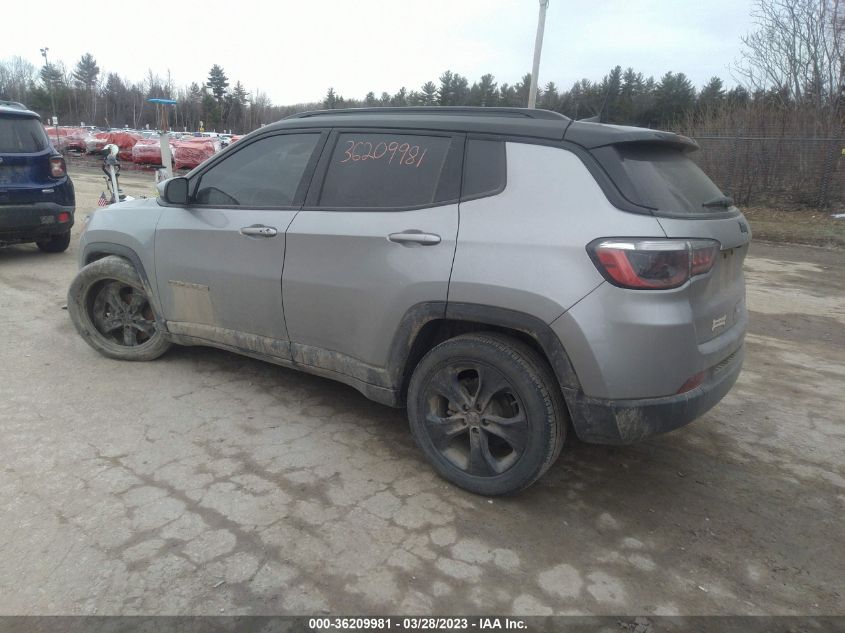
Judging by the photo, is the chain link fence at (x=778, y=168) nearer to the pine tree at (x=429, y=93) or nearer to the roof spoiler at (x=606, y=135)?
the roof spoiler at (x=606, y=135)

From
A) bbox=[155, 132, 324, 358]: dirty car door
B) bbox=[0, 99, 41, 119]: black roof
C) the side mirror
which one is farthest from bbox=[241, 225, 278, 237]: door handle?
bbox=[0, 99, 41, 119]: black roof

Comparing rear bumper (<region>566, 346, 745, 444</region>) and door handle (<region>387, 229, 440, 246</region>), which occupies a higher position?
door handle (<region>387, 229, 440, 246</region>)

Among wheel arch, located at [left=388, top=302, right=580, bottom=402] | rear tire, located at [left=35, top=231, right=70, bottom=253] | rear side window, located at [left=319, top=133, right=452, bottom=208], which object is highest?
rear side window, located at [left=319, top=133, right=452, bottom=208]

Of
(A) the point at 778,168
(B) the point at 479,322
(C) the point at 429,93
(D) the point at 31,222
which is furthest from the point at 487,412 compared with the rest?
(C) the point at 429,93

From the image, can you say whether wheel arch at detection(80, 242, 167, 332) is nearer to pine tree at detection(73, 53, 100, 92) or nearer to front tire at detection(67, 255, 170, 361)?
front tire at detection(67, 255, 170, 361)

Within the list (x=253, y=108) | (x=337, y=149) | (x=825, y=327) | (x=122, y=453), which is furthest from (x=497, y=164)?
(x=253, y=108)

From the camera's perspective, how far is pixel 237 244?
3.72 metres

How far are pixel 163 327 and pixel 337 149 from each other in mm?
1922

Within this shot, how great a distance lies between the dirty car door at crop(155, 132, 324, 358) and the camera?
3.60 metres

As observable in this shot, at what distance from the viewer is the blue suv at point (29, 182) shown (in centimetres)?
711

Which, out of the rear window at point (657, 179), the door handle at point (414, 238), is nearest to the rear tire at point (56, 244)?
the door handle at point (414, 238)

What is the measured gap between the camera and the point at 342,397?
414cm

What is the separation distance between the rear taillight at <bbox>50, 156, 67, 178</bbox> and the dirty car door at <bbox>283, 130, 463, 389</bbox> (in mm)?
5835

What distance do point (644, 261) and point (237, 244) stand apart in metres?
2.41
